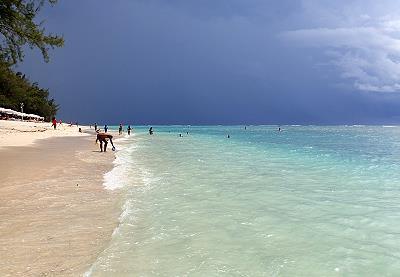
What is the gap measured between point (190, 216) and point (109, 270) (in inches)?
143

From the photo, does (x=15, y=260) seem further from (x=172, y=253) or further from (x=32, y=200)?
(x=32, y=200)

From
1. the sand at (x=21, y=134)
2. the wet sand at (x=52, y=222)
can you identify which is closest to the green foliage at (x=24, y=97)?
the sand at (x=21, y=134)

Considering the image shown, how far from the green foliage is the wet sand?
63.4m

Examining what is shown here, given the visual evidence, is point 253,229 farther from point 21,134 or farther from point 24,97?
point 24,97

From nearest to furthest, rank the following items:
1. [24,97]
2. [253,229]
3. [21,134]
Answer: [253,229] < [21,134] < [24,97]

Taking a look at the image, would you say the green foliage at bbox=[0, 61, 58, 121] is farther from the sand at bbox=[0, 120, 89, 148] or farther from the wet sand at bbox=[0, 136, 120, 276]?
the wet sand at bbox=[0, 136, 120, 276]

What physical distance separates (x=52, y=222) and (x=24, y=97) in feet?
300

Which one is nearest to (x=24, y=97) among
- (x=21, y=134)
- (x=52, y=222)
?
(x=21, y=134)

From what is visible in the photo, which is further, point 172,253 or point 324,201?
point 324,201

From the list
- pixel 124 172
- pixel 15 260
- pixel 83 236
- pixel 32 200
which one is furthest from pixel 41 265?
pixel 124 172

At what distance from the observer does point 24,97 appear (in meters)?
89.2

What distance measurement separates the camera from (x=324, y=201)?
11031mm

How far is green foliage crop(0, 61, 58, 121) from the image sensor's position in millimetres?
80000

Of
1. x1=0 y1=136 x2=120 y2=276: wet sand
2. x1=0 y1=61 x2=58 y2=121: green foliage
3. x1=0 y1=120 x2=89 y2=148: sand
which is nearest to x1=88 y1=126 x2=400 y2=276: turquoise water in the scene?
x1=0 y1=136 x2=120 y2=276: wet sand
